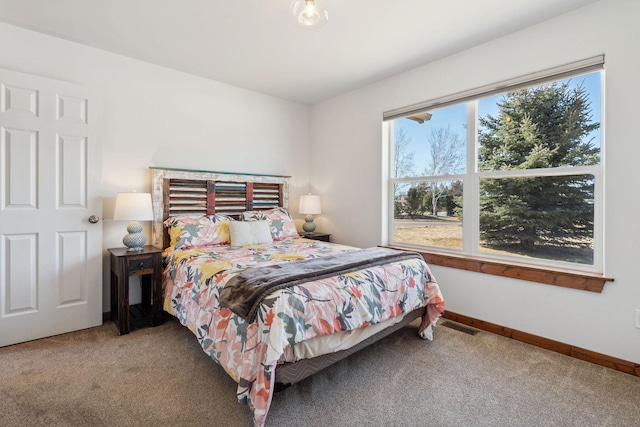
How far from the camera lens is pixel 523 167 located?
8.76ft

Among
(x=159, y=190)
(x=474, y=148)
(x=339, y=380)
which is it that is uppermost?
(x=474, y=148)

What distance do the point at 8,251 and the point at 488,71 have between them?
4254mm

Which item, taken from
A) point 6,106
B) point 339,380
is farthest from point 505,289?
point 6,106

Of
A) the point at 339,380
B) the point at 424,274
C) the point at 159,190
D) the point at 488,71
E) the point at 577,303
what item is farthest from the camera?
the point at 159,190

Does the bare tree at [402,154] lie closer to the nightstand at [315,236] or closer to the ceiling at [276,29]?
A: the ceiling at [276,29]

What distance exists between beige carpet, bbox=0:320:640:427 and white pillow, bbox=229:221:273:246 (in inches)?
40.9

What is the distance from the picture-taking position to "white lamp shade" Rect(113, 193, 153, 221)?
270cm

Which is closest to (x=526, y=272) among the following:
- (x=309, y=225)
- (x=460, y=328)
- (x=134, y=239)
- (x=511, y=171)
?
(x=460, y=328)

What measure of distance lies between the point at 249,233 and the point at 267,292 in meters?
1.65

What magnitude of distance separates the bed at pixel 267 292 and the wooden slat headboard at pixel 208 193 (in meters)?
0.01

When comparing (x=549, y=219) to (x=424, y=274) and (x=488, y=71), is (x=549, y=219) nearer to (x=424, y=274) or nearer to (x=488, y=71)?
(x=424, y=274)

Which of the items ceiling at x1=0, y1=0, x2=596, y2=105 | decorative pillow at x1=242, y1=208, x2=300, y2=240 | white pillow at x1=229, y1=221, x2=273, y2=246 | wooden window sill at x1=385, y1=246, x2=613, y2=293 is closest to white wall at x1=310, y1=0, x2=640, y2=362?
wooden window sill at x1=385, y1=246, x2=613, y2=293

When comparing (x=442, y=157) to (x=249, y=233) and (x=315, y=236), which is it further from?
(x=249, y=233)

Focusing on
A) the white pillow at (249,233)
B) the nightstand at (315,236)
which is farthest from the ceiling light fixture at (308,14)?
the nightstand at (315,236)
